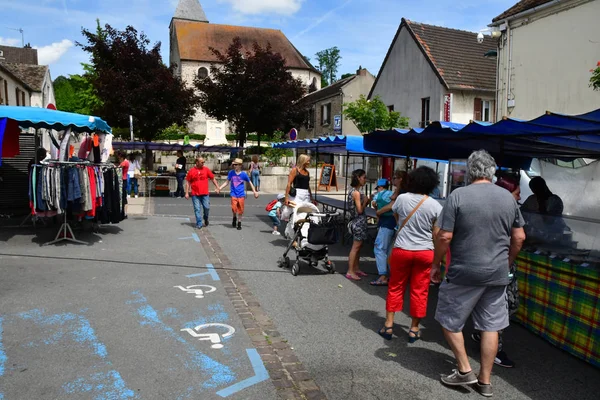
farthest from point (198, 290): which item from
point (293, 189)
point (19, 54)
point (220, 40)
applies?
point (19, 54)

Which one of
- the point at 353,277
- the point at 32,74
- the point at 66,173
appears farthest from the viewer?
the point at 32,74

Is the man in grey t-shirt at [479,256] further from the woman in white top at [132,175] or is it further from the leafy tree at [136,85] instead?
the leafy tree at [136,85]

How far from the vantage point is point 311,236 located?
7625mm

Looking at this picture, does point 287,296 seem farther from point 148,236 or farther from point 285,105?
point 285,105

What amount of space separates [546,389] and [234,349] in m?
2.71

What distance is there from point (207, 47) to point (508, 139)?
56524mm

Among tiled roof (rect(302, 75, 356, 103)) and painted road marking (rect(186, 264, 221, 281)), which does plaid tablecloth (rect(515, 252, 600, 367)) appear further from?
tiled roof (rect(302, 75, 356, 103))

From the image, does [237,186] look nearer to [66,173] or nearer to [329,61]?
[66,173]

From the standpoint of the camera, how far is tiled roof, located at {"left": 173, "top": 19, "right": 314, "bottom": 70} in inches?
2255

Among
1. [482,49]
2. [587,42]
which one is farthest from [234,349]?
[482,49]

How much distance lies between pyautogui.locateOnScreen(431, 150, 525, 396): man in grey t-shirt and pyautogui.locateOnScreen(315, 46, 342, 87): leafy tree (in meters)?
93.9

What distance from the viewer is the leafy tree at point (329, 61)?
314ft

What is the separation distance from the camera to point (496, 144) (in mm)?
7543

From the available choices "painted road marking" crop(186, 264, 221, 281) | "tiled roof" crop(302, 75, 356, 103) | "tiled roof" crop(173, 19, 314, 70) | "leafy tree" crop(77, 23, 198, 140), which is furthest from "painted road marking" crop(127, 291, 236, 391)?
"tiled roof" crop(173, 19, 314, 70)
